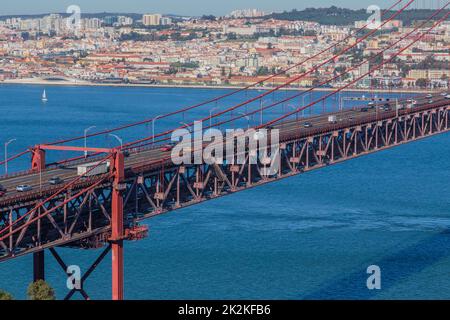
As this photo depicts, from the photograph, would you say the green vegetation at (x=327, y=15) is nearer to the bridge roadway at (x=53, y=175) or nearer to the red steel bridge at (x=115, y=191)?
the bridge roadway at (x=53, y=175)

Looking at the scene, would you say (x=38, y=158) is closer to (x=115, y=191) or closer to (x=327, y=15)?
(x=115, y=191)

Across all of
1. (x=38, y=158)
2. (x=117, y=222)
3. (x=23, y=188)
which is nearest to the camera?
(x=23, y=188)

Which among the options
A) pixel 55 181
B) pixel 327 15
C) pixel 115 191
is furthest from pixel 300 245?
pixel 327 15

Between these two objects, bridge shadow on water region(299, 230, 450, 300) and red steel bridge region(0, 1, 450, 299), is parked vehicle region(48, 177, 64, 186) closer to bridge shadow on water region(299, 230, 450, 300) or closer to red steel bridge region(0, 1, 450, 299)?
red steel bridge region(0, 1, 450, 299)

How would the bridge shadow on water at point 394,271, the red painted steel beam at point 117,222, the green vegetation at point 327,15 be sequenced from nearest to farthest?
1. the red painted steel beam at point 117,222
2. the bridge shadow on water at point 394,271
3. the green vegetation at point 327,15

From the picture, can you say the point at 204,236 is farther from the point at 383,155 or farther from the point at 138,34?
the point at 138,34

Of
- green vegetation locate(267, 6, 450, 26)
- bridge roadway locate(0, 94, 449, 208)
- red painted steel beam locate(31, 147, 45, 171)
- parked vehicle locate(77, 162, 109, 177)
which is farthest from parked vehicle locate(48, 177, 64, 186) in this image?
green vegetation locate(267, 6, 450, 26)

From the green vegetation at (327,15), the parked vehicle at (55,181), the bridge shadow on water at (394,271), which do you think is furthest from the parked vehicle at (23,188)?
the green vegetation at (327,15)
